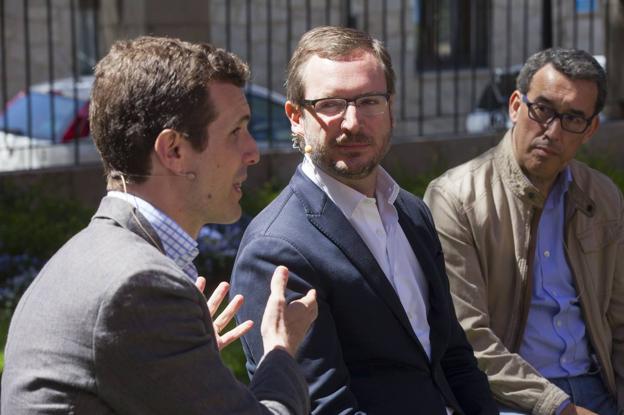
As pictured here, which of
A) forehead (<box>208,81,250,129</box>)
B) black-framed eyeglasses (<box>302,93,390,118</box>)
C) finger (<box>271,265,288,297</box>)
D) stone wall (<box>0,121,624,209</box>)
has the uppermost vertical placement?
forehead (<box>208,81,250,129</box>)

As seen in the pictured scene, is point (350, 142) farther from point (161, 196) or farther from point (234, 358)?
point (234, 358)

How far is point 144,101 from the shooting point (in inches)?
96.9

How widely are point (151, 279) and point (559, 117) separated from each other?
2.35 meters

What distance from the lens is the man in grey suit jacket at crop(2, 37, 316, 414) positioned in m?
2.27

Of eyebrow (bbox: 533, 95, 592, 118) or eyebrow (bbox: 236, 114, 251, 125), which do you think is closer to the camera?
eyebrow (bbox: 236, 114, 251, 125)

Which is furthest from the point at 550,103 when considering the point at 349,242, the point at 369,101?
the point at 349,242

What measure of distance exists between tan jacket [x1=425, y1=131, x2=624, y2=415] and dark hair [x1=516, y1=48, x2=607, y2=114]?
26cm

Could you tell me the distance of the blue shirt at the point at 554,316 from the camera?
413 centimetres

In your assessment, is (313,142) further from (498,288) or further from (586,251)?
(586,251)

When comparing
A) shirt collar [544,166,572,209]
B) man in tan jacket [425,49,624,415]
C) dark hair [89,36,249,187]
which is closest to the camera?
dark hair [89,36,249,187]

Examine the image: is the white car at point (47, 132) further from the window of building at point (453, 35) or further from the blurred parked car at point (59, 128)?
the window of building at point (453, 35)

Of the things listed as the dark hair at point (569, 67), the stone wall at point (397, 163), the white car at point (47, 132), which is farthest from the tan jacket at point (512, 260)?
the stone wall at point (397, 163)

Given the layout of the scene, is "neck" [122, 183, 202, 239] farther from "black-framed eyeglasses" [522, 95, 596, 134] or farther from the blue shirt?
"black-framed eyeglasses" [522, 95, 596, 134]

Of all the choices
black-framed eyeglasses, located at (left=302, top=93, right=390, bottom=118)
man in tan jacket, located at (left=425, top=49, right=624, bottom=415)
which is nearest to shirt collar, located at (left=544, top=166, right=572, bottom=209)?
man in tan jacket, located at (left=425, top=49, right=624, bottom=415)
